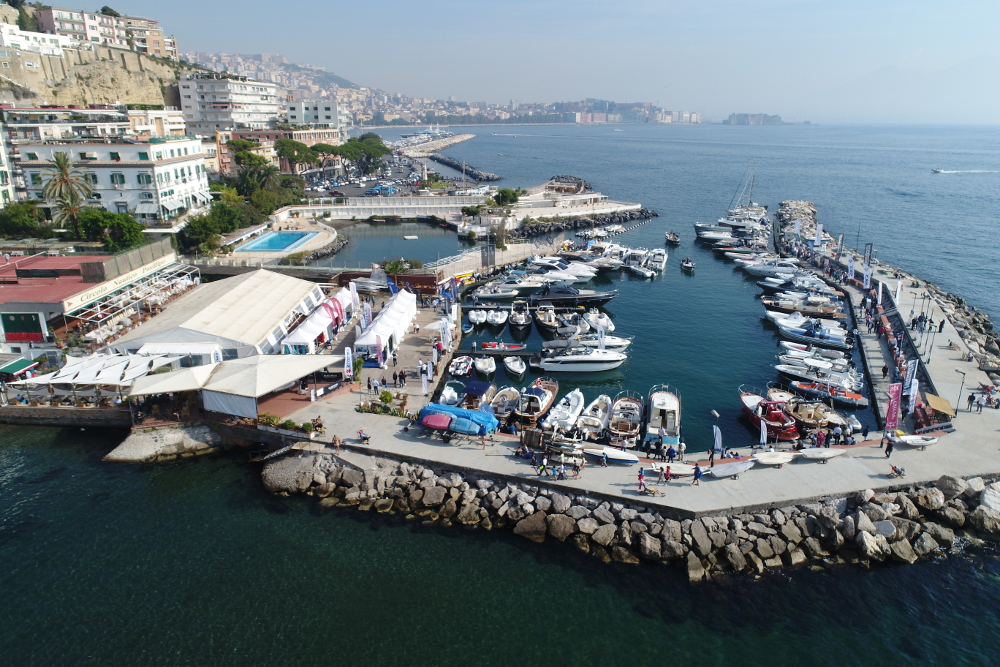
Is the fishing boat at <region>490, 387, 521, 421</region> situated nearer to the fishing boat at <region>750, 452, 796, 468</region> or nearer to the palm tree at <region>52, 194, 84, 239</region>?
the fishing boat at <region>750, 452, 796, 468</region>

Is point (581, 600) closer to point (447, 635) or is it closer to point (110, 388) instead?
point (447, 635)

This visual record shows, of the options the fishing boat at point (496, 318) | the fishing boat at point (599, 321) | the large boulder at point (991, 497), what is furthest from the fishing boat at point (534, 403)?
the large boulder at point (991, 497)

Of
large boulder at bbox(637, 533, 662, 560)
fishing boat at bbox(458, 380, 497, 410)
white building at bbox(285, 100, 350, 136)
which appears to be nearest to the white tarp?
fishing boat at bbox(458, 380, 497, 410)

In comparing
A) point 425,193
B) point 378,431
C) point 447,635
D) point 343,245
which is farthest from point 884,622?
point 425,193

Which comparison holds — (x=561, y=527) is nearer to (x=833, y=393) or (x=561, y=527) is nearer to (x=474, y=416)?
(x=474, y=416)

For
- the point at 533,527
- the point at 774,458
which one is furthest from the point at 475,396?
the point at 774,458

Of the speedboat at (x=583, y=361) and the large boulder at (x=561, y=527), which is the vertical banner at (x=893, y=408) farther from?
the large boulder at (x=561, y=527)

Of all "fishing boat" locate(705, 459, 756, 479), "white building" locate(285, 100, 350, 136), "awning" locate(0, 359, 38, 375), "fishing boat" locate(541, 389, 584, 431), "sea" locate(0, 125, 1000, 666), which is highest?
"white building" locate(285, 100, 350, 136)
